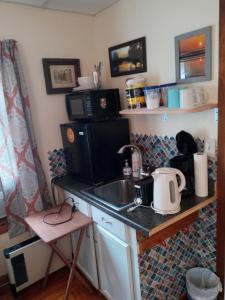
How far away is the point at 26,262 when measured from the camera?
1993 millimetres

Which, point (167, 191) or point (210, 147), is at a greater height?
point (210, 147)

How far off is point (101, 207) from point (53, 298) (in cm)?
99

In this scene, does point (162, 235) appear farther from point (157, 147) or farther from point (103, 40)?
point (103, 40)

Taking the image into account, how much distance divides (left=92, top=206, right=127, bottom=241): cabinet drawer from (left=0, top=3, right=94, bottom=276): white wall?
0.72 m

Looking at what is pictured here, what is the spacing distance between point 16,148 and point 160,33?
4.58 feet

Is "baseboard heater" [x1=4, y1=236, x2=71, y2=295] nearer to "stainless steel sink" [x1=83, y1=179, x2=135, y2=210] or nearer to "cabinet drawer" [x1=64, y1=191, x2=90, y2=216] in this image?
"cabinet drawer" [x1=64, y1=191, x2=90, y2=216]

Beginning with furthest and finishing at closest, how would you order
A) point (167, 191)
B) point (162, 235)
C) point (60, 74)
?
point (60, 74)
point (162, 235)
point (167, 191)

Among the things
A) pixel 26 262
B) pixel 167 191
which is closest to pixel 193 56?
pixel 167 191

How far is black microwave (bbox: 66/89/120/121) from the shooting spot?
1893mm

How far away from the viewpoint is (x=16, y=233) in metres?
2.09

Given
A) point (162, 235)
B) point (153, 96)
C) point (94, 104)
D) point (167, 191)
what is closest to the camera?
point (167, 191)

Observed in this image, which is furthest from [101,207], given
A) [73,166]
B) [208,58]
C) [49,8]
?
[49,8]

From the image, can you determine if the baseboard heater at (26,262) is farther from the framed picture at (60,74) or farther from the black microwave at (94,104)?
the framed picture at (60,74)

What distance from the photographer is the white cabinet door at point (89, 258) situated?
187 cm
